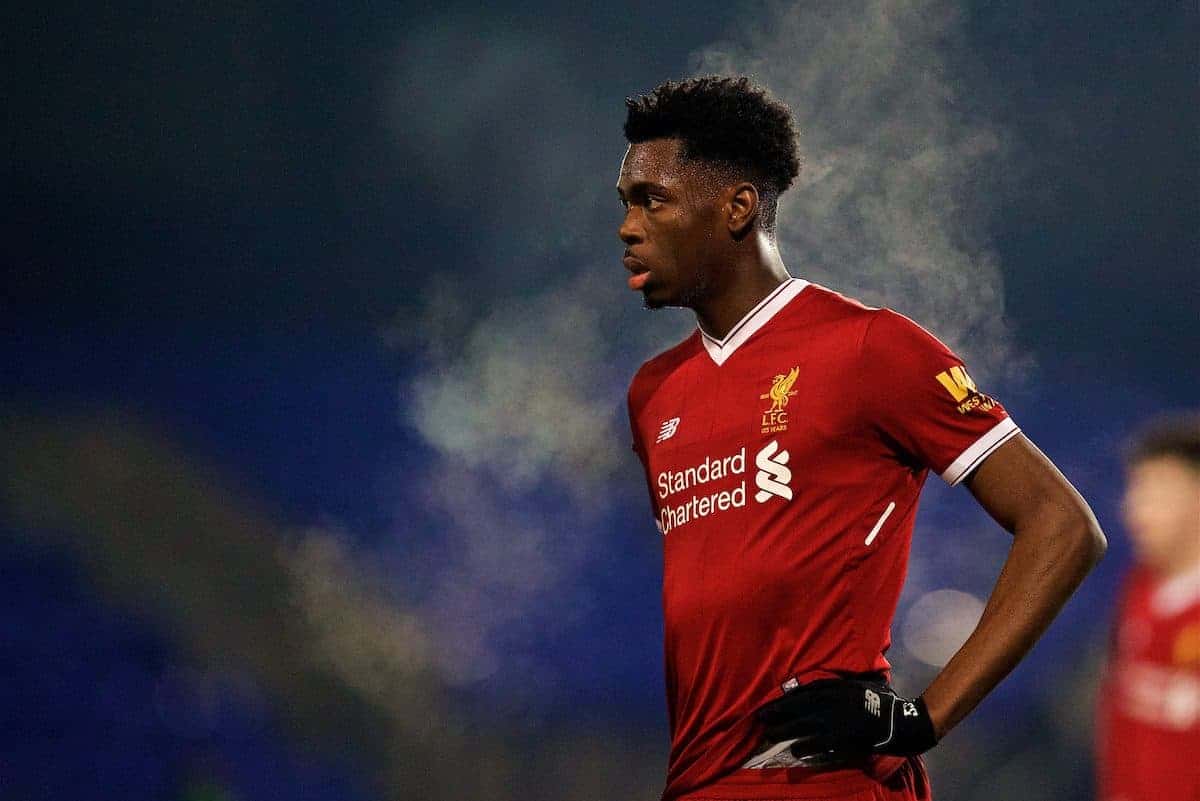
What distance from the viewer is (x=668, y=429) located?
2361 mm

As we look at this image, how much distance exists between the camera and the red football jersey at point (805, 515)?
6.68 feet

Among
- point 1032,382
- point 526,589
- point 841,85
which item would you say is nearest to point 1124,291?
point 1032,382

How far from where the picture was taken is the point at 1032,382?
443cm

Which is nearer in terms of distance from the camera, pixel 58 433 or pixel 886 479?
pixel 886 479

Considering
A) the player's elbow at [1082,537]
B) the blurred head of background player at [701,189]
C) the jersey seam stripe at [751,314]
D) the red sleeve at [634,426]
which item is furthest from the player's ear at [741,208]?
the player's elbow at [1082,537]

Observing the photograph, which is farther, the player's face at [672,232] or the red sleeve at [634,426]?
the red sleeve at [634,426]

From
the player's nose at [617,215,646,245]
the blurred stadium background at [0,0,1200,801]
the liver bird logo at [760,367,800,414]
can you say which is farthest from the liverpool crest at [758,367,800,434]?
the blurred stadium background at [0,0,1200,801]

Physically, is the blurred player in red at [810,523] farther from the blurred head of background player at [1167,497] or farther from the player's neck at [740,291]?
the blurred head of background player at [1167,497]

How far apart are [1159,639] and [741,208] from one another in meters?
1.06

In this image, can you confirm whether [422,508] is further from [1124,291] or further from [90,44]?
[1124,291]

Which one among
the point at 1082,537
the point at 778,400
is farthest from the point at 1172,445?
the point at 778,400

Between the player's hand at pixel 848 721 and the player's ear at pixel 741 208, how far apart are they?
2.71 ft

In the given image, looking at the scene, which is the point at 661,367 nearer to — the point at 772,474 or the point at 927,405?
the point at 772,474

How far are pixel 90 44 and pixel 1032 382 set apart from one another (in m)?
3.31
